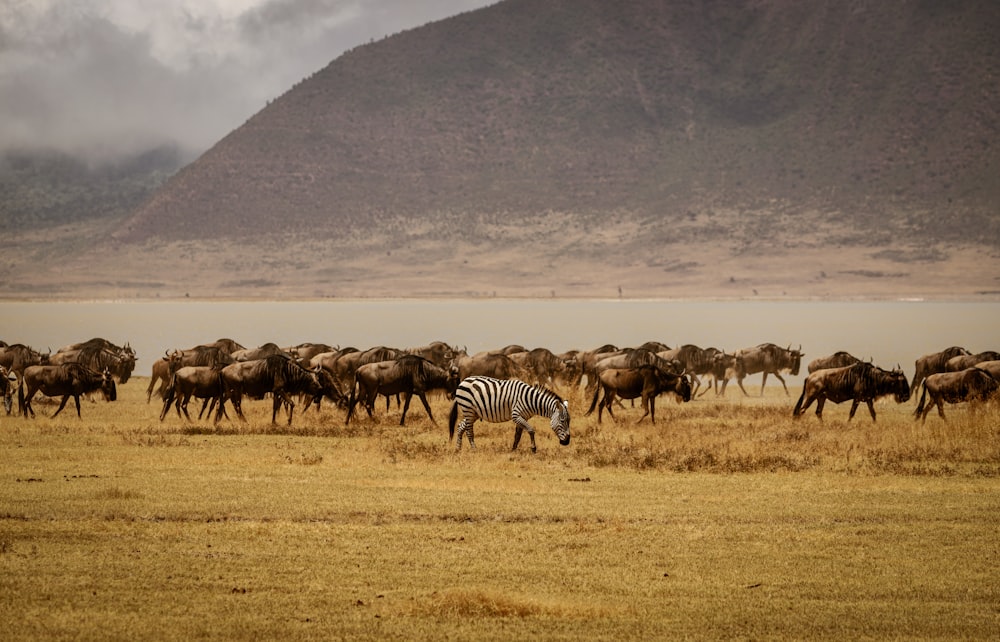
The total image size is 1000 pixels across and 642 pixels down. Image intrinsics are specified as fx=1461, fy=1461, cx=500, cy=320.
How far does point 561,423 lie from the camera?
68.5 feet

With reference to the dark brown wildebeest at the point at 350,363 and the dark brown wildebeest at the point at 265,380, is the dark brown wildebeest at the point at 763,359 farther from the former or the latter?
the dark brown wildebeest at the point at 265,380

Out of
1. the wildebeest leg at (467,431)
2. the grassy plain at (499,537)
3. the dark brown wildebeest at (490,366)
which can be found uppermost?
the dark brown wildebeest at (490,366)

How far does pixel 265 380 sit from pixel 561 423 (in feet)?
22.5

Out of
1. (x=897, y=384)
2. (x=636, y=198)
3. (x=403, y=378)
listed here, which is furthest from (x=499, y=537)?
(x=636, y=198)

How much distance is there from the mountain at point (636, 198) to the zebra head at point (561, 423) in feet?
410

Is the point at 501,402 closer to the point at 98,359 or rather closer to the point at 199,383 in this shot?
the point at 199,383

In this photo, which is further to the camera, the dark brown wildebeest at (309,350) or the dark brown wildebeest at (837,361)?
the dark brown wildebeest at (309,350)

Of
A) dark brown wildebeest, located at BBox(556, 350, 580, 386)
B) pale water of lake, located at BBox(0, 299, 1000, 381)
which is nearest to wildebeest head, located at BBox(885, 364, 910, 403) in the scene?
dark brown wildebeest, located at BBox(556, 350, 580, 386)

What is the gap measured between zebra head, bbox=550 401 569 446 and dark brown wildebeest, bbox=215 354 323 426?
6197mm

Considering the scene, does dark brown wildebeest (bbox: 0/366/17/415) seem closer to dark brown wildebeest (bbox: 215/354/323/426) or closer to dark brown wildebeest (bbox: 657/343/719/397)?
dark brown wildebeest (bbox: 215/354/323/426)

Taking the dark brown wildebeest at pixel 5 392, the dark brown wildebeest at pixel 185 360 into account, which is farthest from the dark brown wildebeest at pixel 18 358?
the dark brown wildebeest at pixel 5 392

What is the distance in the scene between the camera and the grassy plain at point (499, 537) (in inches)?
441

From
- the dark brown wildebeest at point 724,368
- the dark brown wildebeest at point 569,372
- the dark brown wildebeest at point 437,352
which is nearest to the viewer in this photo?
the dark brown wildebeest at point 569,372

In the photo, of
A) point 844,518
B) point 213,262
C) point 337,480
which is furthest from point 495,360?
point 213,262
